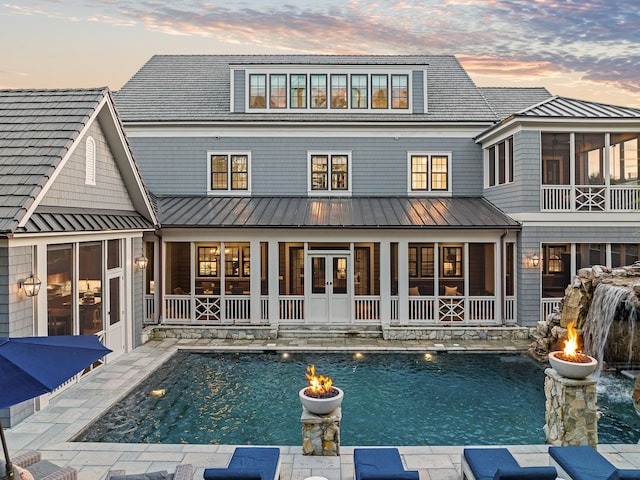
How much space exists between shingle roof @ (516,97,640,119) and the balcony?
225 cm

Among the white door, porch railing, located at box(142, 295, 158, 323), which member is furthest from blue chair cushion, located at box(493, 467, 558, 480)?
porch railing, located at box(142, 295, 158, 323)

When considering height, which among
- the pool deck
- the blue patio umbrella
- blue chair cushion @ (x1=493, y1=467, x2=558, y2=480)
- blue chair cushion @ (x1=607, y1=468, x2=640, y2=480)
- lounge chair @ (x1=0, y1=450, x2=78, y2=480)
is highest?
the blue patio umbrella

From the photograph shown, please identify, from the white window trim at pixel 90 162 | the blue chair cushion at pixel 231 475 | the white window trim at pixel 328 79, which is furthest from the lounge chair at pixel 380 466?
the white window trim at pixel 328 79

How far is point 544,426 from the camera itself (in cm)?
761

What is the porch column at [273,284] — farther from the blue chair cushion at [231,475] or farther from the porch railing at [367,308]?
the blue chair cushion at [231,475]

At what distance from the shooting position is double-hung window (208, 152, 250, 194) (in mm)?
17875

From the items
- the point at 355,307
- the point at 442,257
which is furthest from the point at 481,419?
the point at 442,257

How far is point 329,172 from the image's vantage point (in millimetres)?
17875

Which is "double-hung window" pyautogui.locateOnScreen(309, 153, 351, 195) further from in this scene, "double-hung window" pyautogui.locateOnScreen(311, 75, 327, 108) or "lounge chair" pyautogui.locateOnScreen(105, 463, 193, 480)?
Result: "lounge chair" pyautogui.locateOnScreen(105, 463, 193, 480)

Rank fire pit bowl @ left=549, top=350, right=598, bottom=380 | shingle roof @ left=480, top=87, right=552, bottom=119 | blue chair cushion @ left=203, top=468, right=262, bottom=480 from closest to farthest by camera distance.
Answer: blue chair cushion @ left=203, top=468, right=262, bottom=480, fire pit bowl @ left=549, top=350, right=598, bottom=380, shingle roof @ left=480, top=87, right=552, bottom=119

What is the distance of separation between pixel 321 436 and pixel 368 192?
40.9ft

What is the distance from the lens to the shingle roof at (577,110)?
13969mm

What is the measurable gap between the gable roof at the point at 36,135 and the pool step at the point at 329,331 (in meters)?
7.40

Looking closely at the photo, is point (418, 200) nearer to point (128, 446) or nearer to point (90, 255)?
point (90, 255)
